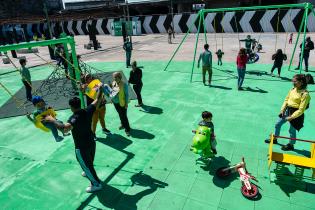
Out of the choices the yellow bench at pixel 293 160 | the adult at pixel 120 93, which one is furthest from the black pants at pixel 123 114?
the yellow bench at pixel 293 160

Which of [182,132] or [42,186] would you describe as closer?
[42,186]

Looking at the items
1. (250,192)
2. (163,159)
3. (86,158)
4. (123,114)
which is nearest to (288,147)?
(250,192)

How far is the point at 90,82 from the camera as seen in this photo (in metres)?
7.05

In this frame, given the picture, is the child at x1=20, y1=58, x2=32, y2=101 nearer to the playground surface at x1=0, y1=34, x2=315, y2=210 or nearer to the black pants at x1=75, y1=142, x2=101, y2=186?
the playground surface at x1=0, y1=34, x2=315, y2=210

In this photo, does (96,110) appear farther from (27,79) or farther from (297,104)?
(297,104)

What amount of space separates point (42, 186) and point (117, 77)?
10.9 ft

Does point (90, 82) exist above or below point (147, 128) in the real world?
above

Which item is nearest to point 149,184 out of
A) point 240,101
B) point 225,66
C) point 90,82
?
point 90,82

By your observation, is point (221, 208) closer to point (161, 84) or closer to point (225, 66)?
point (161, 84)

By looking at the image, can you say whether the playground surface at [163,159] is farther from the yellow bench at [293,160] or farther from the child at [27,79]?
the child at [27,79]

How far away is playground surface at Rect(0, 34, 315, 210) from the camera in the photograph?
18.0ft

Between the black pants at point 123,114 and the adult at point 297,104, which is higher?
the adult at point 297,104

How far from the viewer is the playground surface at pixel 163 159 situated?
549 centimetres

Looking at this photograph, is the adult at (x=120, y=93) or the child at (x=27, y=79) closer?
the adult at (x=120, y=93)
